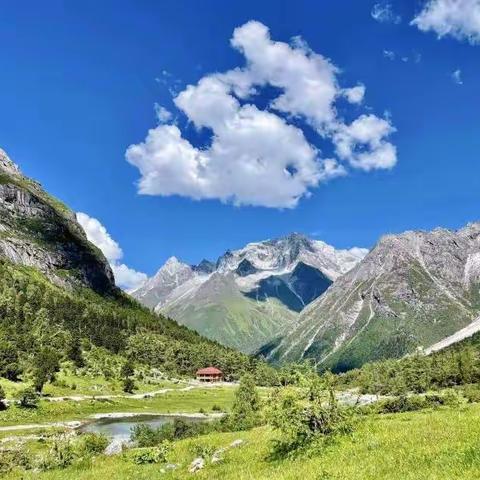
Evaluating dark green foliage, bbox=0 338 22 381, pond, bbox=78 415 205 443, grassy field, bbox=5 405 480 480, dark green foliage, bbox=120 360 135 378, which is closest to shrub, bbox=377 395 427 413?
grassy field, bbox=5 405 480 480

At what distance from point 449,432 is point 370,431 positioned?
4.38 m

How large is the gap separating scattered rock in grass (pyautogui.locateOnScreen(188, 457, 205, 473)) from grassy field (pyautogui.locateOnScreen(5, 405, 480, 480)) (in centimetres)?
38

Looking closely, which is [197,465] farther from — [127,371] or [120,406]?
[127,371]

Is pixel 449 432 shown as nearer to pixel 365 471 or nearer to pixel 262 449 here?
pixel 365 471

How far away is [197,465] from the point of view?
2630cm

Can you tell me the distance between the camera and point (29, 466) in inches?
1548

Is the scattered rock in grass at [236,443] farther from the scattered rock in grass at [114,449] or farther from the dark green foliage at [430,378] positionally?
the dark green foliage at [430,378]

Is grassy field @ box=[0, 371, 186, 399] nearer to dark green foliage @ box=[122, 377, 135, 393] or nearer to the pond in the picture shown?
dark green foliage @ box=[122, 377, 135, 393]

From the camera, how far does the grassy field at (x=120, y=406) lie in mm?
100625

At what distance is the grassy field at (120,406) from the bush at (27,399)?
175 cm

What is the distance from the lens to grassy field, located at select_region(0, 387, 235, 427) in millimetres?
100625

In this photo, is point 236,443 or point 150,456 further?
point 236,443

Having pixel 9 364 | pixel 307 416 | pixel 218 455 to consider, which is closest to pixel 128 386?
pixel 9 364

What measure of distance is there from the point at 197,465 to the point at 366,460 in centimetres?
1068
